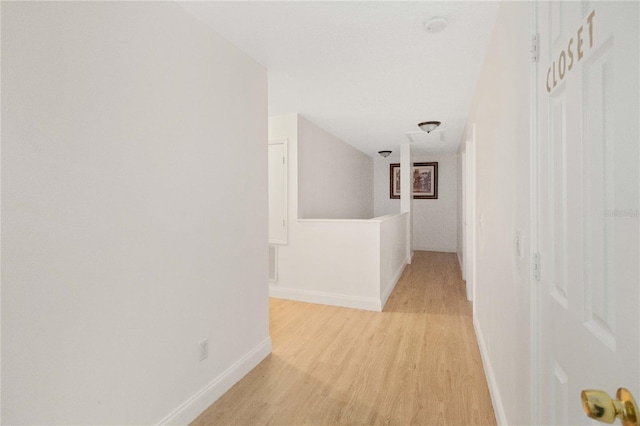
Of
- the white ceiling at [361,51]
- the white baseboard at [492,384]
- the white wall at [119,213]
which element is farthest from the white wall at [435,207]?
the white wall at [119,213]

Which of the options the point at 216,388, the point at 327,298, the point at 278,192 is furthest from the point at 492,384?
the point at 278,192

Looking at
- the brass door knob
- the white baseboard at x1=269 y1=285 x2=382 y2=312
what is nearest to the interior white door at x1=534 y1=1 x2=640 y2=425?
the brass door knob

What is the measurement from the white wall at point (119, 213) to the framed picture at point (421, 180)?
6289 millimetres

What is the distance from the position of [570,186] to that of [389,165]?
298 inches

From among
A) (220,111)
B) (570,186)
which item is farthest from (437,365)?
(220,111)

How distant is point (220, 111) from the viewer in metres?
2.15

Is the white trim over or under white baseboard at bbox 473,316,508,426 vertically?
over

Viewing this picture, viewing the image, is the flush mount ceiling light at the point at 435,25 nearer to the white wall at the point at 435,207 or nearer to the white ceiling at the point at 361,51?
the white ceiling at the point at 361,51

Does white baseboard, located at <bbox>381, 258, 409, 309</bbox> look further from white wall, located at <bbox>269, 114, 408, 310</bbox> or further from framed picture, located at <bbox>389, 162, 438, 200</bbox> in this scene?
framed picture, located at <bbox>389, 162, 438, 200</bbox>

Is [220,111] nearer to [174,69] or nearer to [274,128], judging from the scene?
[174,69]

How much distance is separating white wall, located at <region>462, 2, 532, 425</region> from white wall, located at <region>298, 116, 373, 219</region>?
7.46ft

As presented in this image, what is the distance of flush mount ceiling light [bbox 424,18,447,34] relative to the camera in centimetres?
196

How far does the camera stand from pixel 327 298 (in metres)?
3.98

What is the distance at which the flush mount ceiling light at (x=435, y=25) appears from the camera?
6.42ft
